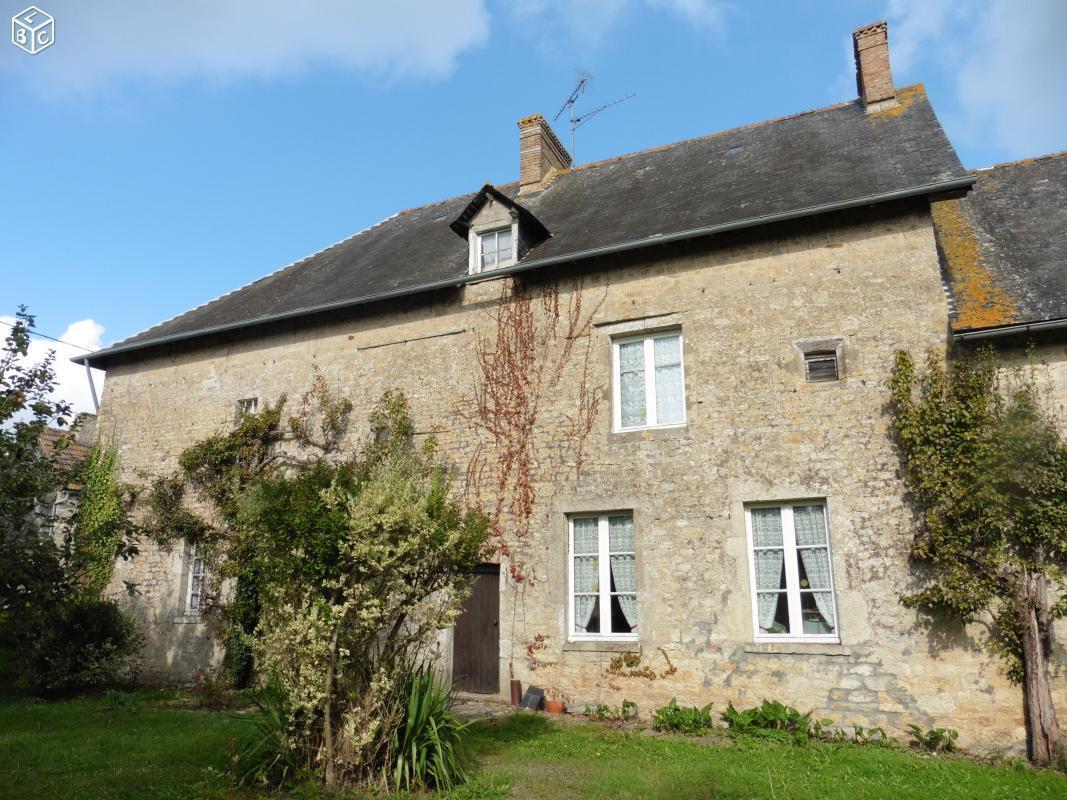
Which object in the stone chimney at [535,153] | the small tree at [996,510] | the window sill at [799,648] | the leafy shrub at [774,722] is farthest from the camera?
the stone chimney at [535,153]

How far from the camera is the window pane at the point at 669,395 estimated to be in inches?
390

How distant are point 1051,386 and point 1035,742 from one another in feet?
12.2

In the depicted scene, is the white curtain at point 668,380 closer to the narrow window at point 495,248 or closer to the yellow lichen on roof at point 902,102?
the narrow window at point 495,248

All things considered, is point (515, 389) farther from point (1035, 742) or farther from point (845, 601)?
point (1035, 742)

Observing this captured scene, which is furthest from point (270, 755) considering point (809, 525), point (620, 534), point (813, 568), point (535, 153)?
point (535, 153)

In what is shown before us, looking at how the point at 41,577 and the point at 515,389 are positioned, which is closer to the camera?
the point at 41,577

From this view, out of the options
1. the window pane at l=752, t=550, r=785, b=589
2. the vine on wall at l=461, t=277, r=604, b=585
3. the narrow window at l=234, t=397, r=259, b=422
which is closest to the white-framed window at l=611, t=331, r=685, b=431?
the vine on wall at l=461, t=277, r=604, b=585

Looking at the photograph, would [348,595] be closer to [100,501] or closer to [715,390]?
[715,390]

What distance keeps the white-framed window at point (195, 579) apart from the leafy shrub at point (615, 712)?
287 inches

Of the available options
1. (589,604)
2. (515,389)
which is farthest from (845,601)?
(515,389)

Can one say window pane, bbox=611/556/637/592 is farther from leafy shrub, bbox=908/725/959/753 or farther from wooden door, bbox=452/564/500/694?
leafy shrub, bbox=908/725/959/753

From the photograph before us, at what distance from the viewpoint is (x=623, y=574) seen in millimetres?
9609

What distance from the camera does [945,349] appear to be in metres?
8.64

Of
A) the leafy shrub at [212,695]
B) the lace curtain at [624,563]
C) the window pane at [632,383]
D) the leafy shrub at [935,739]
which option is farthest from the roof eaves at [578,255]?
the leafy shrub at [935,739]
